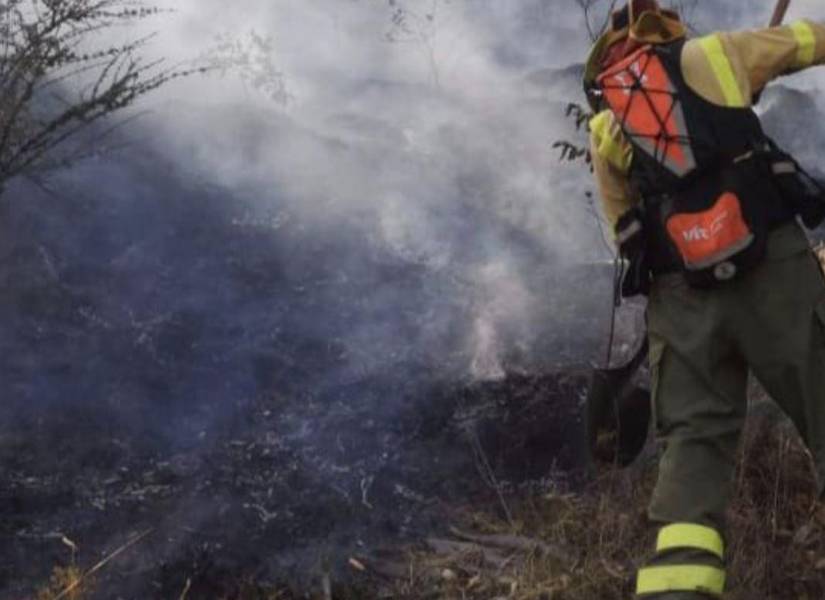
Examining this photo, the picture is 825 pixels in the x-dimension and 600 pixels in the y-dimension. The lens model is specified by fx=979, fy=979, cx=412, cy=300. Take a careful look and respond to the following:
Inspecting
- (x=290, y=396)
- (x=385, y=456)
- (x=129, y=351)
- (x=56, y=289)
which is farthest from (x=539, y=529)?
(x=56, y=289)

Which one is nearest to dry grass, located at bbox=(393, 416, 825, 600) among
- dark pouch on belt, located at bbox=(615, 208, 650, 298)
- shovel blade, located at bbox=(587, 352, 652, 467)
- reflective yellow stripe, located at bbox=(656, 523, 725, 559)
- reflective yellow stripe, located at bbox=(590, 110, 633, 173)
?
shovel blade, located at bbox=(587, 352, 652, 467)

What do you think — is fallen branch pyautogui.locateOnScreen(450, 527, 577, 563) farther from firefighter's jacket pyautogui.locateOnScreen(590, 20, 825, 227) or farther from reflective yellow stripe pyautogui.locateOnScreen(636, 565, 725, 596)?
firefighter's jacket pyautogui.locateOnScreen(590, 20, 825, 227)

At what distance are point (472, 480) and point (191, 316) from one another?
10.4 feet

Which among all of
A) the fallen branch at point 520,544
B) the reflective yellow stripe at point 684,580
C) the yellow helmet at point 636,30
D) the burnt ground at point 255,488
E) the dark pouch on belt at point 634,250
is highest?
the yellow helmet at point 636,30

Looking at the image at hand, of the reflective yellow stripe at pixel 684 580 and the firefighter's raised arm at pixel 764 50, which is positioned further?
the firefighter's raised arm at pixel 764 50

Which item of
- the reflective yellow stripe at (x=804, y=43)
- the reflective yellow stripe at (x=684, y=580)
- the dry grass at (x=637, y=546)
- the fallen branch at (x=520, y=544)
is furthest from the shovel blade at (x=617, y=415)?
the reflective yellow stripe at (x=804, y=43)

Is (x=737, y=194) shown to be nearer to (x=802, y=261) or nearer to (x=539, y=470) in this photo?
(x=802, y=261)

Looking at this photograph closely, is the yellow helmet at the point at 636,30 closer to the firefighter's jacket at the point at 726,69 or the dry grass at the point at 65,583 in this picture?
the firefighter's jacket at the point at 726,69

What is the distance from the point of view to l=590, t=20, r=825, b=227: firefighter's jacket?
317 cm

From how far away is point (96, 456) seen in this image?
6.06m

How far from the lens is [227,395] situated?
681cm

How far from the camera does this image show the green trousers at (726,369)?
3004 millimetres

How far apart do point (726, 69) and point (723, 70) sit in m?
0.01

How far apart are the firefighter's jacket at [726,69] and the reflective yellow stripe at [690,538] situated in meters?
1.12
